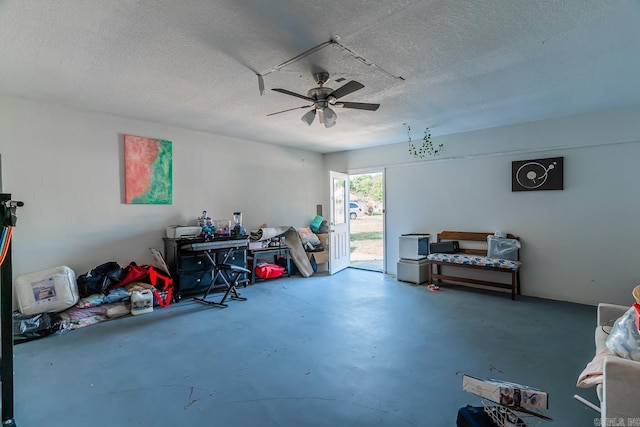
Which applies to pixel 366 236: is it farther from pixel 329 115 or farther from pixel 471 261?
pixel 329 115

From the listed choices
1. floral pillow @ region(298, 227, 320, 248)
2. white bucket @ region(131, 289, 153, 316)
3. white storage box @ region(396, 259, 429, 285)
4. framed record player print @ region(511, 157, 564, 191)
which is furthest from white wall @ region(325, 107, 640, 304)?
white bucket @ region(131, 289, 153, 316)

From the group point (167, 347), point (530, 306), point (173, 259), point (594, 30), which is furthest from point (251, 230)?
point (594, 30)

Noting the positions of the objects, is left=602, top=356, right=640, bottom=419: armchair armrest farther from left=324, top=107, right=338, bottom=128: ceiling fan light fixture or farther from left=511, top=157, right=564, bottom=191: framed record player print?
left=511, top=157, right=564, bottom=191: framed record player print

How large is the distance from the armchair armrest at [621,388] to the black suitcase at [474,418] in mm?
576

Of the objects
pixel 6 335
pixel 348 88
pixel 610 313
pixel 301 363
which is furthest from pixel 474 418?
pixel 6 335

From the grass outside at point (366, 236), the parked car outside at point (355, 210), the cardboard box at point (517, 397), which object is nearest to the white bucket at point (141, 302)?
the cardboard box at point (517, 397)

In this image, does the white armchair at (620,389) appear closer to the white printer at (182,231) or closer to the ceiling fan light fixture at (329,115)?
the ceiling fan light fixture at (329,115)

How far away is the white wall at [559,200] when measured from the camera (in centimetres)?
387

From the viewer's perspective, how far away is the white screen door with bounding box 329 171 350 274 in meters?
6.00

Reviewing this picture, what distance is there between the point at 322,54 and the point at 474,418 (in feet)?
8.40

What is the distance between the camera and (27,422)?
187 cm

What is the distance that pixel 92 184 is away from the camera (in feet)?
13.0

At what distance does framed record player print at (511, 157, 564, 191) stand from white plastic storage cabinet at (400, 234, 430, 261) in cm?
157

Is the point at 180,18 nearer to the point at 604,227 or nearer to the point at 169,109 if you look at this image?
the point at 169,109
